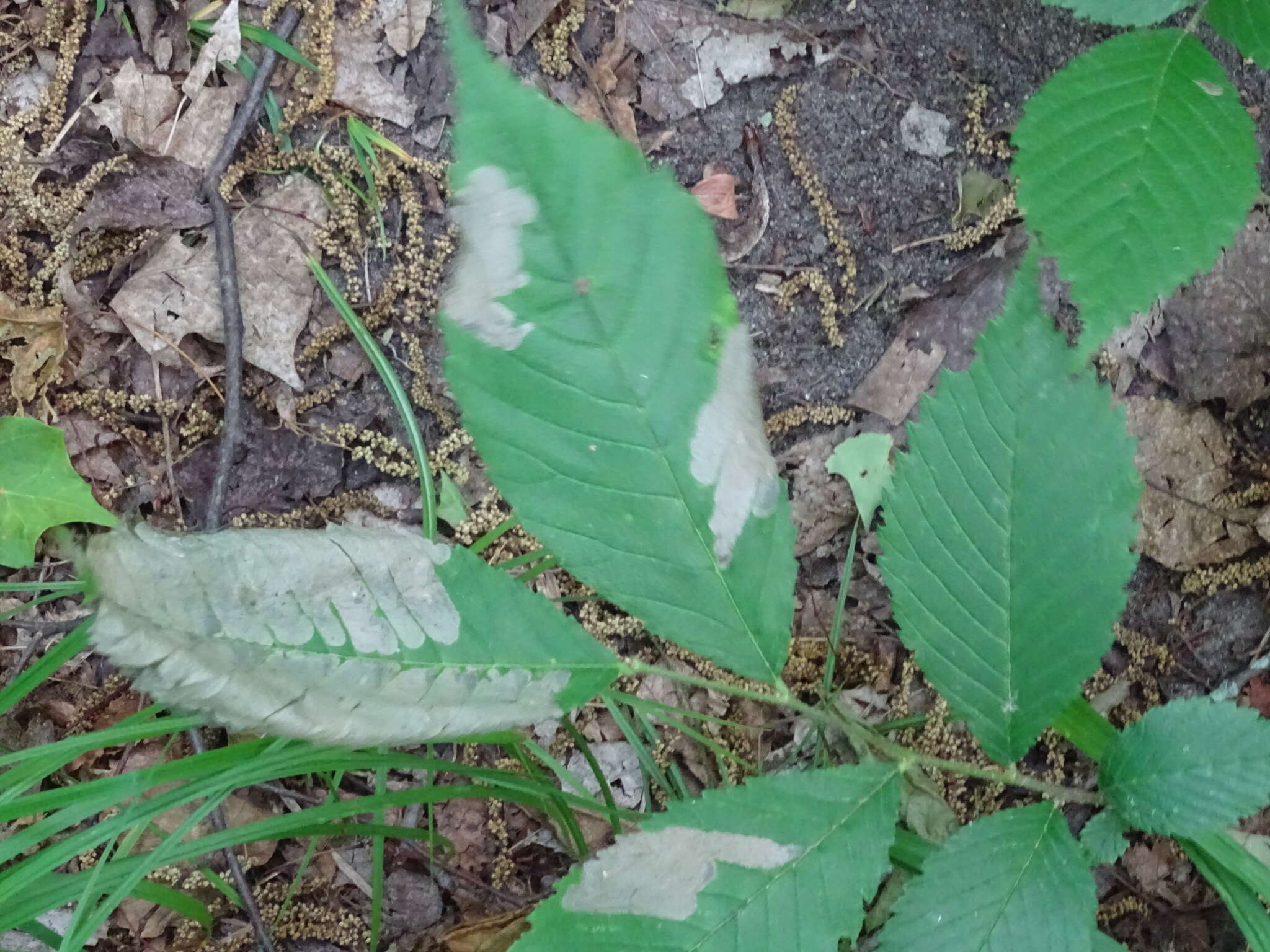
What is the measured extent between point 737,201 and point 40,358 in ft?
4.88

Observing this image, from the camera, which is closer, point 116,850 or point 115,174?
point 116,850

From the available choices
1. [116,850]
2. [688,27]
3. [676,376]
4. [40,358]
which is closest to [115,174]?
[40,358]

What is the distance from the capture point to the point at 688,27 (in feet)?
5.90

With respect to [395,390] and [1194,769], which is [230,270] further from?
[1194,769]

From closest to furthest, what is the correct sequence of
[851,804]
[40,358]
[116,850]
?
[851,804], [116,850], [40,358]

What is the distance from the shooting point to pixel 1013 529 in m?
0.84

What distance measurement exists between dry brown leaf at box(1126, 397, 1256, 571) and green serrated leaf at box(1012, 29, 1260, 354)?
67cm

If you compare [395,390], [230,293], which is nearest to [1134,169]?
[395,390]

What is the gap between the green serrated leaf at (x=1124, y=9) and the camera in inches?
42.4

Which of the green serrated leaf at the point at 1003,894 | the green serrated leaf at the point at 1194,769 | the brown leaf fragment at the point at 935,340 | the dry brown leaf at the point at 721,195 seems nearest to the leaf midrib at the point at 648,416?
the green serrated leaf at the point at 1003,894

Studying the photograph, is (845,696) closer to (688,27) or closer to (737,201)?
(737,201)

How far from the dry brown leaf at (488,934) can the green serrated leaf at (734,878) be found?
0.87 meters

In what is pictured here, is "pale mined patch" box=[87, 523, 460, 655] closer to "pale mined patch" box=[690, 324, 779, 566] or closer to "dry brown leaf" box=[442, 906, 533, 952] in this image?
"pale mined patch" box=[690, 324, 779, 566]

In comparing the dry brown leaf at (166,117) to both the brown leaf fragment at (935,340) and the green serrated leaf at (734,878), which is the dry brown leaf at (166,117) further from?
the green serrated leaf at (734,878)
